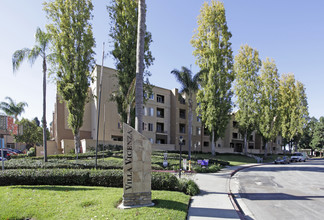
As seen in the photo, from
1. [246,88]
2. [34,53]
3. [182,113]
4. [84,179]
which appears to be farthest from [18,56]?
[246,88]

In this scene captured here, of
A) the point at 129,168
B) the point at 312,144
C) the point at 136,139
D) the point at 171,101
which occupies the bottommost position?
Answer: the point at 312,144

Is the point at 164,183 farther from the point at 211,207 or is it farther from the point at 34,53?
the point at 34,53

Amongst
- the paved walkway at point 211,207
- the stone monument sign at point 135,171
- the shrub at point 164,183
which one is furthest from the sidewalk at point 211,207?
the stone monument sign at point 135,171

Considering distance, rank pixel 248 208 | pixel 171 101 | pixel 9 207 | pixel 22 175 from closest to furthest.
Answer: pixel 9 207 → pixel 248 208 → pixel 22 175 → pixel 171 101

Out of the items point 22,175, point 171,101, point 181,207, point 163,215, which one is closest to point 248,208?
point 181,207

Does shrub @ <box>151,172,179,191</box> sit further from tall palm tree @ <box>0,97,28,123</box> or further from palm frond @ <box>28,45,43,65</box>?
tall palm tree @ <box>0,97,28,123</box>

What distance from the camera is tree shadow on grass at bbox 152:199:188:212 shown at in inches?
292

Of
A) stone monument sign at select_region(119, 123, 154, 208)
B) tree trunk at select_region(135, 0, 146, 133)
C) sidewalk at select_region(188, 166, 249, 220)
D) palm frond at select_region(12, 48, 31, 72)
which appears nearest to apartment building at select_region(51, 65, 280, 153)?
palm frond at select_region(12, 48, 31, 72)

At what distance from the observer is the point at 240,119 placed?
4378 cm

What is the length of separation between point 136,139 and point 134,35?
68.3ft

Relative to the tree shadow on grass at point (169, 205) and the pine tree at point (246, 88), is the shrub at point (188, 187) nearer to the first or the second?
the tree shadow on grass at point (169, 205)

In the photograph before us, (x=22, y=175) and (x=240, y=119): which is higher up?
(x=240, y=119)

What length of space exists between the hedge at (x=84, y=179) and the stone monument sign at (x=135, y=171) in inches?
109

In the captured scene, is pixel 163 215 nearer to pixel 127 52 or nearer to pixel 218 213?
pixel 218 213
